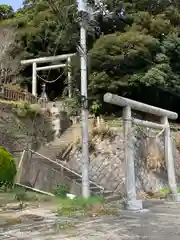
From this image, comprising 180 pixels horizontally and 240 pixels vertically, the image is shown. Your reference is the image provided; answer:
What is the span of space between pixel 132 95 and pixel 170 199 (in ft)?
36.2

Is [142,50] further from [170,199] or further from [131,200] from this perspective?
[131,200]

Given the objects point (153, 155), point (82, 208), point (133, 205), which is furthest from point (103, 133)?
point (82, 208)

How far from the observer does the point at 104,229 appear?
21.8 feet

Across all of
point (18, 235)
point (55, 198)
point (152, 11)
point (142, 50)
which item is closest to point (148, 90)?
point (142, 50)

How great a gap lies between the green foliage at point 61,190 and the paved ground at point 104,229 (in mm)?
3841

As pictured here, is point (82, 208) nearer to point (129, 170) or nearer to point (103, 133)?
point (129, 170)

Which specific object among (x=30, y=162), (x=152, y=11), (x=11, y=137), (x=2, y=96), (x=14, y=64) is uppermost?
(x=152, y=11)

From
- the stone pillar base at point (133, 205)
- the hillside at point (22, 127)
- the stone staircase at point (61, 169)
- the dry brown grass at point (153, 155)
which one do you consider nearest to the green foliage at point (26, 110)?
the hillside at point (22, 127)

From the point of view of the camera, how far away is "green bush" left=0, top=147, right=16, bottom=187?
11637mm

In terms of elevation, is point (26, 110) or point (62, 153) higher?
point (26, 110)

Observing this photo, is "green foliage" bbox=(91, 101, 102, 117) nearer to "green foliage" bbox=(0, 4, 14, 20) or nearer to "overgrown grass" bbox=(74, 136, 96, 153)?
Answer: "overgrown grass" bbox=(74, 136, 96, 153)

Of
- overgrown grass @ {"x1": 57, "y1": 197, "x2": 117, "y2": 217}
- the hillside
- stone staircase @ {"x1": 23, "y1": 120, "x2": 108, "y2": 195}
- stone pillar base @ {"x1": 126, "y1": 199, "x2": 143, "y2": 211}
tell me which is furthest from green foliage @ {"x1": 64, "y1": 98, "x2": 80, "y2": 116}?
stone pillar base @ {"x1": 126, "y1": 199, "x2": 143, "y2": 211}

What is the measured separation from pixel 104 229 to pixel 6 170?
601cm

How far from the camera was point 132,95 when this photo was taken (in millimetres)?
22797
